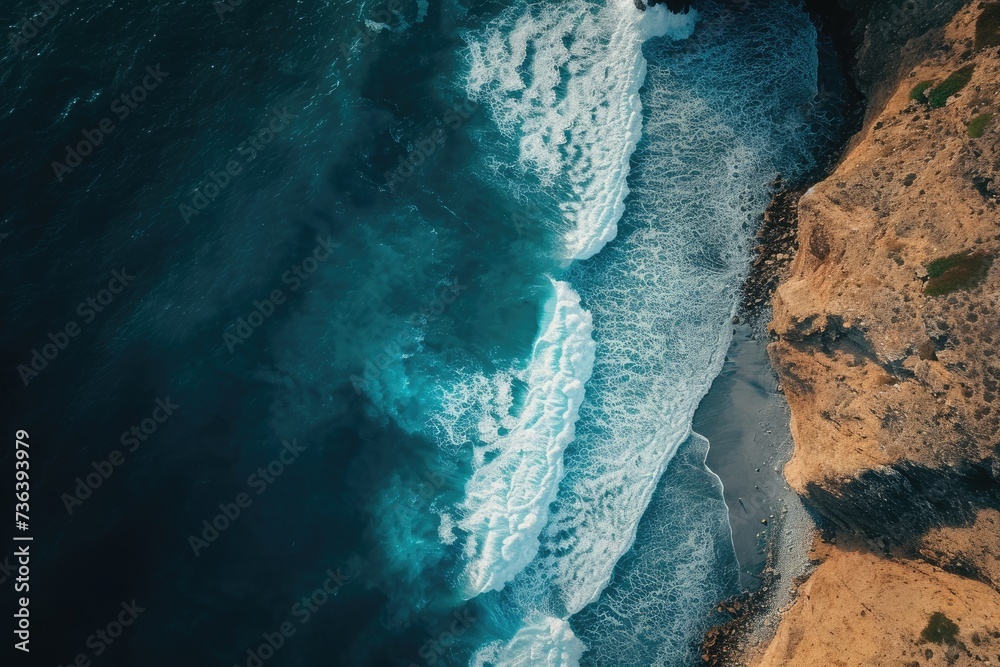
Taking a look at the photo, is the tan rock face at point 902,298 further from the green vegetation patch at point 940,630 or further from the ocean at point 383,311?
the green vegetation patch at point 940,630

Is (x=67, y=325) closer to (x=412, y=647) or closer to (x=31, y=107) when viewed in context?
(x=31, y=107)

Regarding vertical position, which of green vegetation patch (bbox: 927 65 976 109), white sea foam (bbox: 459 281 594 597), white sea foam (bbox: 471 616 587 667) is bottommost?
white sea foam (bbox: 471 616 587 667)

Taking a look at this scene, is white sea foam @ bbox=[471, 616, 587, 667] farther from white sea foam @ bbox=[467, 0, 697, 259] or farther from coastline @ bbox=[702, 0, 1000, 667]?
white sea foam @ bbox=[467, 0, 697, 259]

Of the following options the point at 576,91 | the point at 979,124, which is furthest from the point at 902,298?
the point at 576,91

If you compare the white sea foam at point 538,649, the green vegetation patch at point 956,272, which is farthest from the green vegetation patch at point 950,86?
the white sea foam at point 538,649

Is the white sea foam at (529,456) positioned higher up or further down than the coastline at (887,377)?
further down

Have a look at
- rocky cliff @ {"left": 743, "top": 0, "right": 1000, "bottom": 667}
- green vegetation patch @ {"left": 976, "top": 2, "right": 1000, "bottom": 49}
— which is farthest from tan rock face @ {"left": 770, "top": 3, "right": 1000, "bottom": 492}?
green vegetation patch @ {"left": 976, "top": 2, "right": 1000, "bottom": 49}

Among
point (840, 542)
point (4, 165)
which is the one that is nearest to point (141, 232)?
point (4, 165)
